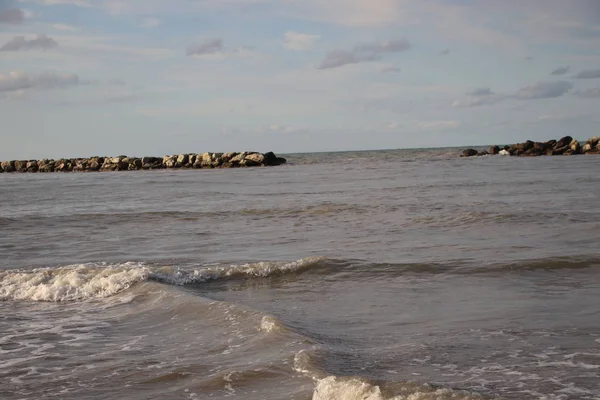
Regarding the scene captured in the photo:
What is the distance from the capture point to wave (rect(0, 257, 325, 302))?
36.2ft

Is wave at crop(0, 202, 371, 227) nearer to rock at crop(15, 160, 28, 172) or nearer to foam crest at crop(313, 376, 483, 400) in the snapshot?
foam crest at crop(313, 376, 483, 400)

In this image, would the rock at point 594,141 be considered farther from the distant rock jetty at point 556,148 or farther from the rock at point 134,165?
the rock at point 134,165

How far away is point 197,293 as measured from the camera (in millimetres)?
10414

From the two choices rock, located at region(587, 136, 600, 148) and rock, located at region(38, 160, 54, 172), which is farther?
rock, located at region(38, 160, 54, 172)

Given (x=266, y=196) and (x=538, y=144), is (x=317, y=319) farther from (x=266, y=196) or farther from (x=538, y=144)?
(x=538, y=144)

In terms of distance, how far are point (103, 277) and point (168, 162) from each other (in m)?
54.6

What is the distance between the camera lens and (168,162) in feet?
213

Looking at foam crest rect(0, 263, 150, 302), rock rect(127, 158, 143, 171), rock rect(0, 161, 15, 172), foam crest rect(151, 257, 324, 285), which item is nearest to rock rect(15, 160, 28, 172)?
rock rect(0, 161, 15, 172)

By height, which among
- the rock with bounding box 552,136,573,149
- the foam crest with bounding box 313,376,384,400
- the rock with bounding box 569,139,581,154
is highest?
the rock with bounding box 552,136,573,149

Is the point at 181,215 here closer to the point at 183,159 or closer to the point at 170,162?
the point at 183,159

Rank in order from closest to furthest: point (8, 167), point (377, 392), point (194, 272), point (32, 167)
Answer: point (377, 392), point (194, 272), point (32, 167), point (8, 167)

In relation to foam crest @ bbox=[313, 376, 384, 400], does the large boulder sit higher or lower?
higher

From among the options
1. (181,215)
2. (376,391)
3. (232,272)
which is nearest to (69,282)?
(232,272)

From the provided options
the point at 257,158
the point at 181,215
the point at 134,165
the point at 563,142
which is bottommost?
the point at 181,215
